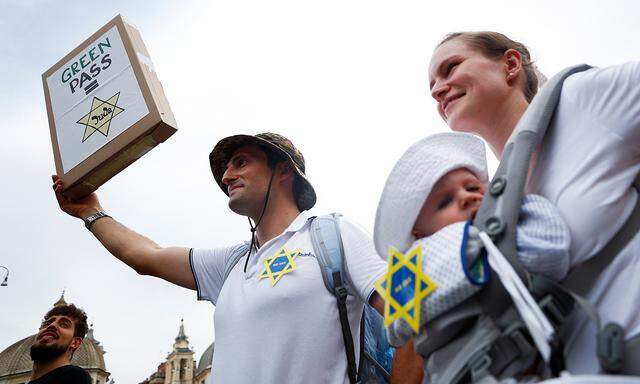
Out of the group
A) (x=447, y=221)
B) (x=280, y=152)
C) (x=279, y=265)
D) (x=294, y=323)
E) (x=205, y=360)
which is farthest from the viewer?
(x=205, y=360)

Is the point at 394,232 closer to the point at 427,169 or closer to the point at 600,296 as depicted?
the point at 427,169

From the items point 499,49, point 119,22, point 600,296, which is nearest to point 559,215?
point 600,296

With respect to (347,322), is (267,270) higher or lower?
higher

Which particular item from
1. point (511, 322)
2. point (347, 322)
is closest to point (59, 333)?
point (347, 322)

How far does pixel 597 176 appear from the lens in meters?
1.09

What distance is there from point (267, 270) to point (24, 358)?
28543 millimetres

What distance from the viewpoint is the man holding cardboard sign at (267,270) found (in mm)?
2030

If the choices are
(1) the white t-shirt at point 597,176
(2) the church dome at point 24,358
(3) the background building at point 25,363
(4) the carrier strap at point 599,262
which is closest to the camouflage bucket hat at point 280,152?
(1) the white t-shirt at point 597,176

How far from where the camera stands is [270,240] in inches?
101

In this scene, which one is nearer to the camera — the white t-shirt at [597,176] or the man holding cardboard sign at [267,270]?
the white t-shirt at [597,176]

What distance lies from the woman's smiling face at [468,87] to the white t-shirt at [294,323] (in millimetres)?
722

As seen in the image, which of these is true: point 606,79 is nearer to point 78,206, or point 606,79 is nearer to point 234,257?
point 234,257

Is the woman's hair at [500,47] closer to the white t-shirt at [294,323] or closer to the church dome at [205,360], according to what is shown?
the white t-shirt at [294,323]

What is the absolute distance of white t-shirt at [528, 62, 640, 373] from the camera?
→ 1.01 metres
